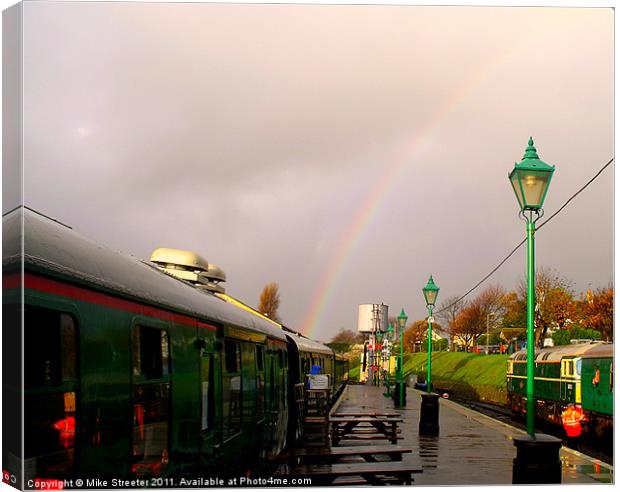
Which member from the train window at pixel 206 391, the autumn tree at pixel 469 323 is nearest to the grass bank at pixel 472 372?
the autumn tree at pixel 469 323

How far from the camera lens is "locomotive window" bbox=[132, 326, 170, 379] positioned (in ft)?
20.5

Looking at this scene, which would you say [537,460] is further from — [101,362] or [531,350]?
[101,362]

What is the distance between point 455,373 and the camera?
27.8 m

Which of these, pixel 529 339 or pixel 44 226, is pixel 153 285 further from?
pixel 529 339

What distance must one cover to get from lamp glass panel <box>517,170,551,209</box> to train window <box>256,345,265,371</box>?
5.41 metres

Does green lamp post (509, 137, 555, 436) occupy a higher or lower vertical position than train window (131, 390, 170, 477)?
higher

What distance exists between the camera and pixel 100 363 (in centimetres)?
548

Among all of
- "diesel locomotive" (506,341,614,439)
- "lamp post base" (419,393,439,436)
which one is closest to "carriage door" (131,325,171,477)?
"diesel locomotive" (506,341,614,439)

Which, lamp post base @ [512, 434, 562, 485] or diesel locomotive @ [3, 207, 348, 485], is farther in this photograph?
lamp post base @ [512, 434, 562, 485]

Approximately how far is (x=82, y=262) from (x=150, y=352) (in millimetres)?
1309

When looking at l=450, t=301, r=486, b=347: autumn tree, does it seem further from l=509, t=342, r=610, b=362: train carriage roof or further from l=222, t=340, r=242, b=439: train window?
l=222, t=340, r=242, b=439: train window

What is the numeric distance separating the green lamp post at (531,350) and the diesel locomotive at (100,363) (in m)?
3.17

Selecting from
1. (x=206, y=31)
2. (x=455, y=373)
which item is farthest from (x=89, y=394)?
(x=455, y=373)

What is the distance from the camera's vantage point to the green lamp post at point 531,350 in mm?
7551
